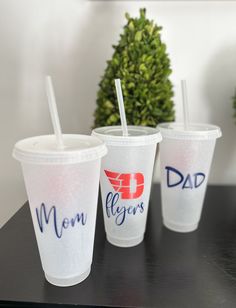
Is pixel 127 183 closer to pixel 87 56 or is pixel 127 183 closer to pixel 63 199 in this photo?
Answer: pixel 63 199

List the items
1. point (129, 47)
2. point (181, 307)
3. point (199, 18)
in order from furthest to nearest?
point (199, 18) < point (129, 47) < point (181, 307)

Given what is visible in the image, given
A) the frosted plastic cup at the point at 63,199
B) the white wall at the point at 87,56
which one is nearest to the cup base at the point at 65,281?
the frosted plastic cup at the point at 63,199

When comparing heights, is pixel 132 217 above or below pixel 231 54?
below

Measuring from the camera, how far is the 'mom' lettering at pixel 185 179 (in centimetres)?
62

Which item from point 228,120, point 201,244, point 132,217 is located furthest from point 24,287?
point 228,120

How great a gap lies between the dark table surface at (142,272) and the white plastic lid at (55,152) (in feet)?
0.66

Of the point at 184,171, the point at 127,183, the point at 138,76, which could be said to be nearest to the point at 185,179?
the point at 184,171

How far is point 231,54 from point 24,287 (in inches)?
30.5

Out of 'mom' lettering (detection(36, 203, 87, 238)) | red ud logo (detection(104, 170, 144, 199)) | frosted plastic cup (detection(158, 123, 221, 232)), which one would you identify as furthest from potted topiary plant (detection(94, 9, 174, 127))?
'mom' lettering (detection(36, 203, 87, 238))

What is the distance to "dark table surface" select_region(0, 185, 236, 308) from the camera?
432mm

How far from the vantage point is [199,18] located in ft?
2.67

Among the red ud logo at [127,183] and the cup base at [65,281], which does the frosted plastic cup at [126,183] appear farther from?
the cup base at [65,281]

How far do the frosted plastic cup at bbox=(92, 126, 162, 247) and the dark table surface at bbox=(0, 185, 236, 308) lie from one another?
0.03 meters

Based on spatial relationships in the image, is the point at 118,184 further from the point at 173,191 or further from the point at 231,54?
the point at 231,54
